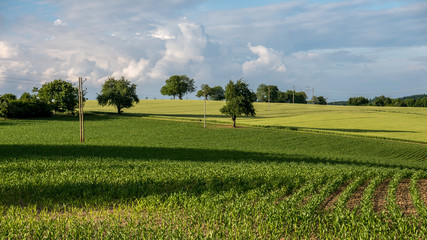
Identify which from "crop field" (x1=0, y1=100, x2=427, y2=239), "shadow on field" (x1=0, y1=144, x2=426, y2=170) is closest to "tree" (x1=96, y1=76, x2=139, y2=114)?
"shadow on field" (x1=0, y1=144, x2=426, y2=170)

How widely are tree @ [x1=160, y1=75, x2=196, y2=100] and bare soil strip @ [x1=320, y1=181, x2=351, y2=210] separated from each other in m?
157

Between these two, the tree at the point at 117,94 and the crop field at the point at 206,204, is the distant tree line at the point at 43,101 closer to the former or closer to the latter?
the tree at the point at 117,94

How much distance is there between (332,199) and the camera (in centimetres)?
1470

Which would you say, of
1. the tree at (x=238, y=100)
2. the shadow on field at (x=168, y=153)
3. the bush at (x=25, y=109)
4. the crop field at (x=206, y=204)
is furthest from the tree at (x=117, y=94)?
the crop field at (x=206, y=204)

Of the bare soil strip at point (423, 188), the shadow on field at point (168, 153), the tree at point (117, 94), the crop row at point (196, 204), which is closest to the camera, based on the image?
the crop row at point (196, 204)

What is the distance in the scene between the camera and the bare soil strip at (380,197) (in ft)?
43.1

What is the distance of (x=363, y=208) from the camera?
12344 mm

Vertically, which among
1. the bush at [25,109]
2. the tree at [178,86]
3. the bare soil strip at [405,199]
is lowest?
the bare soil strip at [405,199]

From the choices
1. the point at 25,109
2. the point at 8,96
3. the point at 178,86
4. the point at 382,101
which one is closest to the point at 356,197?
the point at 25,109

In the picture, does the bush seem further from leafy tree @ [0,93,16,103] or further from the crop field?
the crop field

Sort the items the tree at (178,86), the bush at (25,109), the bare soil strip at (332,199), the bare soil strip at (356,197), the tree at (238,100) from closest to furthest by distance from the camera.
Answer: the bare soil strip at (332,199)
the bare soil strip at (356,197)
the tree at (238,100)
the bush at (25,109)
the tree at (178,86)

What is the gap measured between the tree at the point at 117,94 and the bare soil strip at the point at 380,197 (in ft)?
283

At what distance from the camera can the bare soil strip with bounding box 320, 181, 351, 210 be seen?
13.4 metres

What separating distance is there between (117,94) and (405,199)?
8983 cm
